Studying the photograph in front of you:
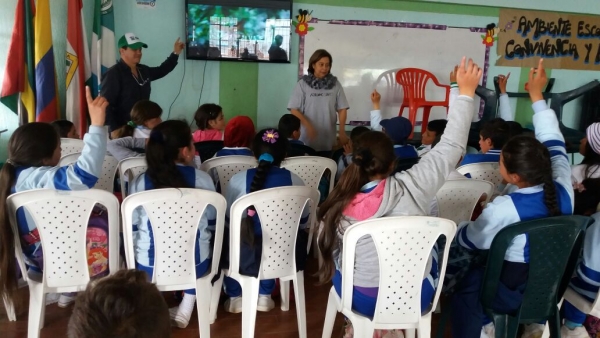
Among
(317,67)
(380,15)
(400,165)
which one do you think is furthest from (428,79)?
(400,165)

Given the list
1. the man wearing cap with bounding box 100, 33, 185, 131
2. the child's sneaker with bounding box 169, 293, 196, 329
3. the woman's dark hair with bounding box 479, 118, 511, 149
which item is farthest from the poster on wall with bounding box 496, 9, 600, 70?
the child's sneaker with bounding box 169, 293, 196, 329

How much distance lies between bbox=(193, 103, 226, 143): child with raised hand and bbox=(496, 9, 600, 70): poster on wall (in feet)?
12.3

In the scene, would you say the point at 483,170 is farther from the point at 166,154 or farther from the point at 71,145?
the point at 71,145

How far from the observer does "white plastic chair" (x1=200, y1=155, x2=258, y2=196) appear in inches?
96.4

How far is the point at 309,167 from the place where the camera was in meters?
2.57

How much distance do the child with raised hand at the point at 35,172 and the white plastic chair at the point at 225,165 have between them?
0.68 m

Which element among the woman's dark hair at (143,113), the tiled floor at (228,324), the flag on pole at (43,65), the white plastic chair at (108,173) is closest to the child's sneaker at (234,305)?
the tiled floor at (228,324)

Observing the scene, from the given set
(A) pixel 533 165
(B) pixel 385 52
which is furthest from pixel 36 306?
(B) pixel 385 52

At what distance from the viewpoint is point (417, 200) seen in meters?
1.66

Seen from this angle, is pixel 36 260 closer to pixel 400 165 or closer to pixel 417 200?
pixel 417 200

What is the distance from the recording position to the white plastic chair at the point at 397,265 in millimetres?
1572

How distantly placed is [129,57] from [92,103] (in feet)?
6.41

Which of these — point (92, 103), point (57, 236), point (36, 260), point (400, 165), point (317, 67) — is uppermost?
point (317, 67)

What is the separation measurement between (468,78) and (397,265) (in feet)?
2.28
